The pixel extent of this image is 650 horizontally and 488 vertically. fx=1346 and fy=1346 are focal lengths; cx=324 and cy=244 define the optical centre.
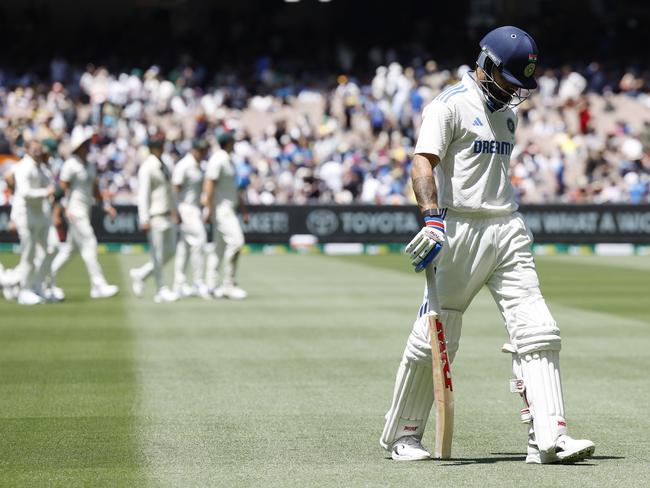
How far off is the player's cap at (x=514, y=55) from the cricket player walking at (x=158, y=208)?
10.7 metres

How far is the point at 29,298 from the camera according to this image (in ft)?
57.2

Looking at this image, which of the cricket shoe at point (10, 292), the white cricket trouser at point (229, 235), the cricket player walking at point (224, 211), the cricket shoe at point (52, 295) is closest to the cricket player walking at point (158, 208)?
the cricket player walking at point (224, 211)

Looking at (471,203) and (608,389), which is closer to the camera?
(471,203)

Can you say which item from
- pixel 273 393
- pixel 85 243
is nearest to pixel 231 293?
pixel 85 243

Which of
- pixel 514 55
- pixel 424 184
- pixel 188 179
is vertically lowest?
pixel 188 179

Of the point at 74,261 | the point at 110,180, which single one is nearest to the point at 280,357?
the point at 74,261

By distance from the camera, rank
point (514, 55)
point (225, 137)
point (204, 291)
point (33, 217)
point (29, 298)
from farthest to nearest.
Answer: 1. point (204, 291)
2. point (225, 137)
3. point (29, 298)
4. point (33, 217)
5. point (514, 55)

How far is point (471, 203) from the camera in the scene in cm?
691

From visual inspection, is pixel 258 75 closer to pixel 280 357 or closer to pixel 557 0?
pixel 557 0

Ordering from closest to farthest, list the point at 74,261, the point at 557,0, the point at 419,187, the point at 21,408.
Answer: the point at 419,187
the point at 21,408
the point at 74,261
the point at 557,0

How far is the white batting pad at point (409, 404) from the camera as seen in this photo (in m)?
6.96

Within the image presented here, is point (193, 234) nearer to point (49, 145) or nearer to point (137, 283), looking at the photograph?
point (137, 283)

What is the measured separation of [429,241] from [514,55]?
1091mm

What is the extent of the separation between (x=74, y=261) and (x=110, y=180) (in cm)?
714
